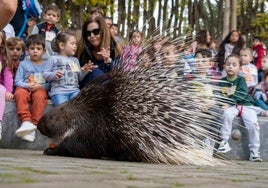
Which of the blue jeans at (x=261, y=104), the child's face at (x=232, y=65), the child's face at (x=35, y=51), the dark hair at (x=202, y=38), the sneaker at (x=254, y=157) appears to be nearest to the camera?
the child's face at (x=35, y=51)

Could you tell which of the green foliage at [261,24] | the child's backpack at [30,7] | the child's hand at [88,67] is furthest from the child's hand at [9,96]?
the green foliage at [261,24]

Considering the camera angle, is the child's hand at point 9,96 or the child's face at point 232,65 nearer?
the child's hand at point 9,96

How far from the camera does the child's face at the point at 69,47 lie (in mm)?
7145

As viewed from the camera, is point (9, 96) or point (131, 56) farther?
point (9, 96)

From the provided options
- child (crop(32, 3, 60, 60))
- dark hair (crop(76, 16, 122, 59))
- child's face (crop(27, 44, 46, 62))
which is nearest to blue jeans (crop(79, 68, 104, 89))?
dark hair (crop(76, 16, 122, 59))

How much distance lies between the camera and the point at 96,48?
7141 millimetres

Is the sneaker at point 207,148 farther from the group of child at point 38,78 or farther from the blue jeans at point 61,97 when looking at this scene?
the blue jeans at point 61,97

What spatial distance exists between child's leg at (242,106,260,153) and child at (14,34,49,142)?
8.10ft

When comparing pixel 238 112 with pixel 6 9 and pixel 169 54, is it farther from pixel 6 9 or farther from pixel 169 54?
pixel 6 9

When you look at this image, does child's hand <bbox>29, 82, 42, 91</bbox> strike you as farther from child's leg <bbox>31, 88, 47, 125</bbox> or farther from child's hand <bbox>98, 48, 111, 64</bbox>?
child's hand <bbox>98, 48, 111, 64</bbox>

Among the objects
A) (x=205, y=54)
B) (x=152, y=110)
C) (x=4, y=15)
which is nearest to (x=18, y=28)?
(x=205, y=54)

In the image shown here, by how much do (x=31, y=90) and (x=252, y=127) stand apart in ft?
8.93

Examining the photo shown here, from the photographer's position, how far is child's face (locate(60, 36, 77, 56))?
7145mm

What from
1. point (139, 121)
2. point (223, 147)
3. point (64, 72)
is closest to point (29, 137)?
point (64, 72)
